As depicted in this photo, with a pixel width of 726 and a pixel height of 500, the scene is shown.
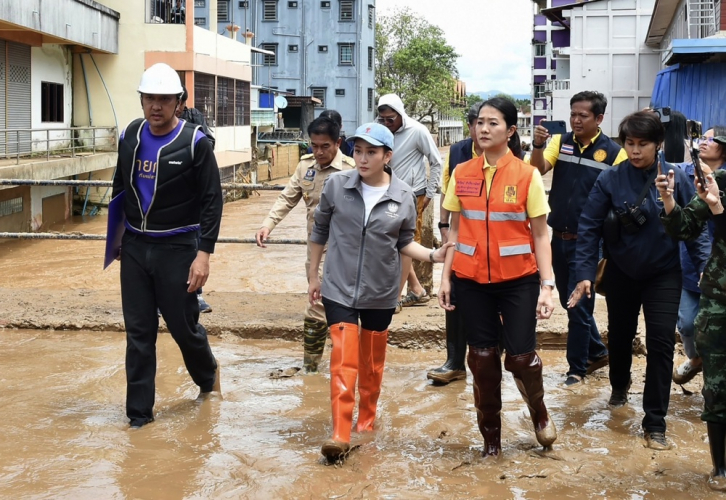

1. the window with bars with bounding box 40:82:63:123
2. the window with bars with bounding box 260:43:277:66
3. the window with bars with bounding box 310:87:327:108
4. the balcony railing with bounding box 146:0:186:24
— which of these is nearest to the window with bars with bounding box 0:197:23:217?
the window with bars with bounding box 40:82:63:123

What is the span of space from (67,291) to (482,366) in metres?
5.62

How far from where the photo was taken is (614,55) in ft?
124

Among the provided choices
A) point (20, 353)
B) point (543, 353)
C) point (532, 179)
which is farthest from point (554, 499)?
point (20, 353)

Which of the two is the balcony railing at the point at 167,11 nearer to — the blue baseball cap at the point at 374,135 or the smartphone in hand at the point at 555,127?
the smartphone in hand at the point at 555,127

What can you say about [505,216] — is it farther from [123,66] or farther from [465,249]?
[123,66]

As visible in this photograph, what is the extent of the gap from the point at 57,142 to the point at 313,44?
124ft

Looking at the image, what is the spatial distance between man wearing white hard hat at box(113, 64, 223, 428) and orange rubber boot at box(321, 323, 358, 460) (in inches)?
36.0

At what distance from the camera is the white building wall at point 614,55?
37.0 meters

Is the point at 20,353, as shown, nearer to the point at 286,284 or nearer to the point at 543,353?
the point at 543,353

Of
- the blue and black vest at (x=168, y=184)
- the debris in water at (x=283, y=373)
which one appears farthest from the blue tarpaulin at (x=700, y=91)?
the blue and black vest at (x=168, y=184)

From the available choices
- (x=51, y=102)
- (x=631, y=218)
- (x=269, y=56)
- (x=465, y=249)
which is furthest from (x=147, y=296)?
(x=269, y=56)

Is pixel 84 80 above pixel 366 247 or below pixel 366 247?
above

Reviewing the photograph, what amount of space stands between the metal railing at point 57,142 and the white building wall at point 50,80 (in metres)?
0.04

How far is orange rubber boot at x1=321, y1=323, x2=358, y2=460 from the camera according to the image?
185 inches
